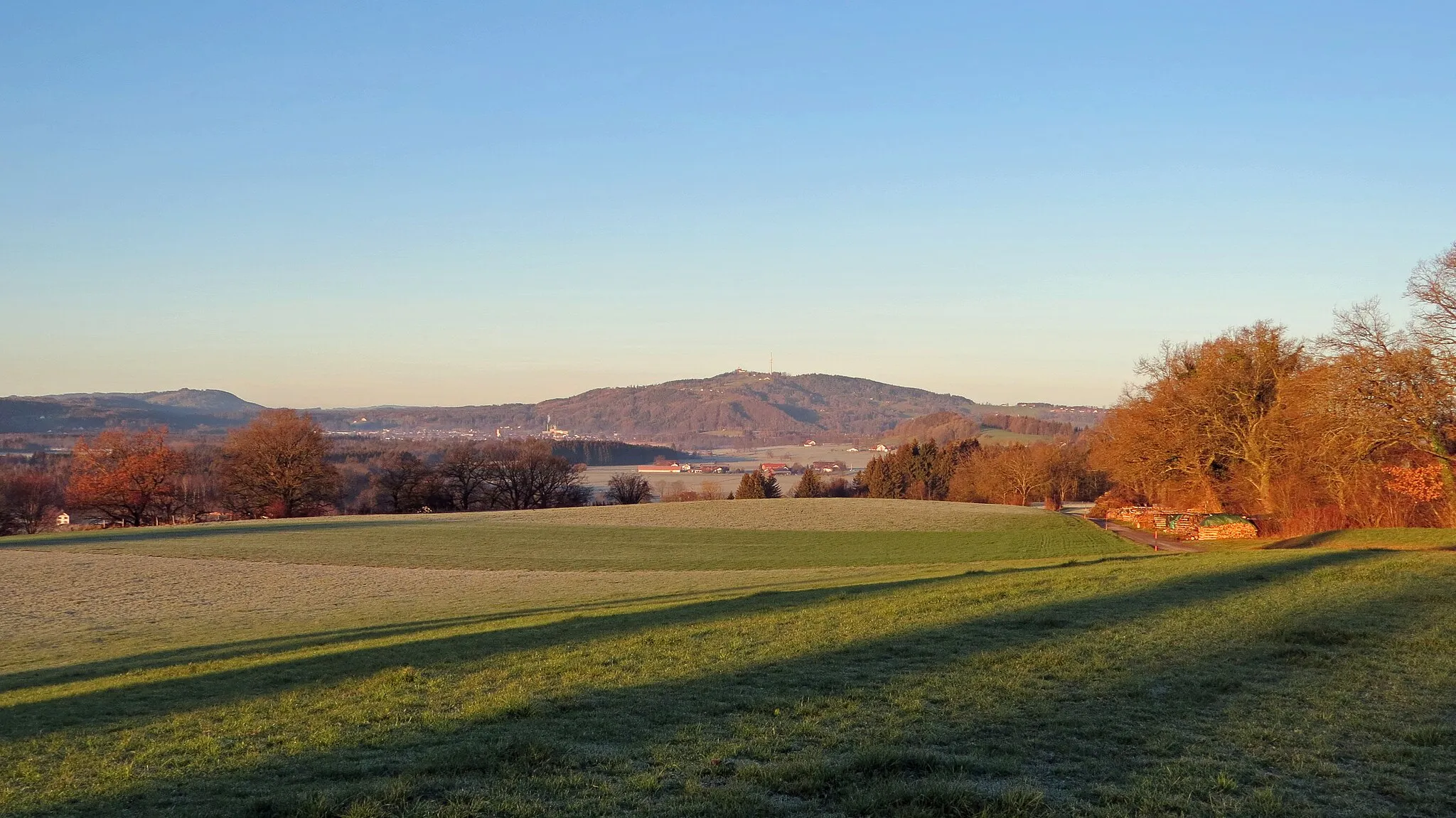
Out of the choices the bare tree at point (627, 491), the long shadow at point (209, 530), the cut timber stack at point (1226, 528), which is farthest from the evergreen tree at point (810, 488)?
the cut timber stack at point (1226, 528)

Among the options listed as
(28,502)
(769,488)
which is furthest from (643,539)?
(28,502)

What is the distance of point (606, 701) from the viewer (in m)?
10.2

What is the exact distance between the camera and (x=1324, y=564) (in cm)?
2208

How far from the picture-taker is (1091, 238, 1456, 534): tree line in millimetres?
37812

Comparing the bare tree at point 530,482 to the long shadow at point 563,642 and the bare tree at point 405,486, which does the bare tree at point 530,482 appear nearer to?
the bare tree at point 405,486

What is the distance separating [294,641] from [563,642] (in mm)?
7857

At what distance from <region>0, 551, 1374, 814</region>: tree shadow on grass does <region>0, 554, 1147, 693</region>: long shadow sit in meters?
3.80

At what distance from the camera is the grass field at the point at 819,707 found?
657 cm

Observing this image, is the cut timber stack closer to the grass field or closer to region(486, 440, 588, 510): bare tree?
the grass field

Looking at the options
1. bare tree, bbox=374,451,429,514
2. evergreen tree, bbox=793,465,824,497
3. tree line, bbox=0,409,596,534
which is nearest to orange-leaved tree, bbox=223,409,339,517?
tree line, bbox=0,409,596,534

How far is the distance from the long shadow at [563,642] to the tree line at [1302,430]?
2162cm

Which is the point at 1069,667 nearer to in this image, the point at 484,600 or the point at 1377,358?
the point at 484,600

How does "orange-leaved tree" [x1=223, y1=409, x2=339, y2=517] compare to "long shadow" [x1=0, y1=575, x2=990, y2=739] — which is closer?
"long shadow" [x1=0, y1=575, x2=990, y2=739]

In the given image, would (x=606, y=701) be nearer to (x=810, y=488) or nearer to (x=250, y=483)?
(x=250, y=483)
